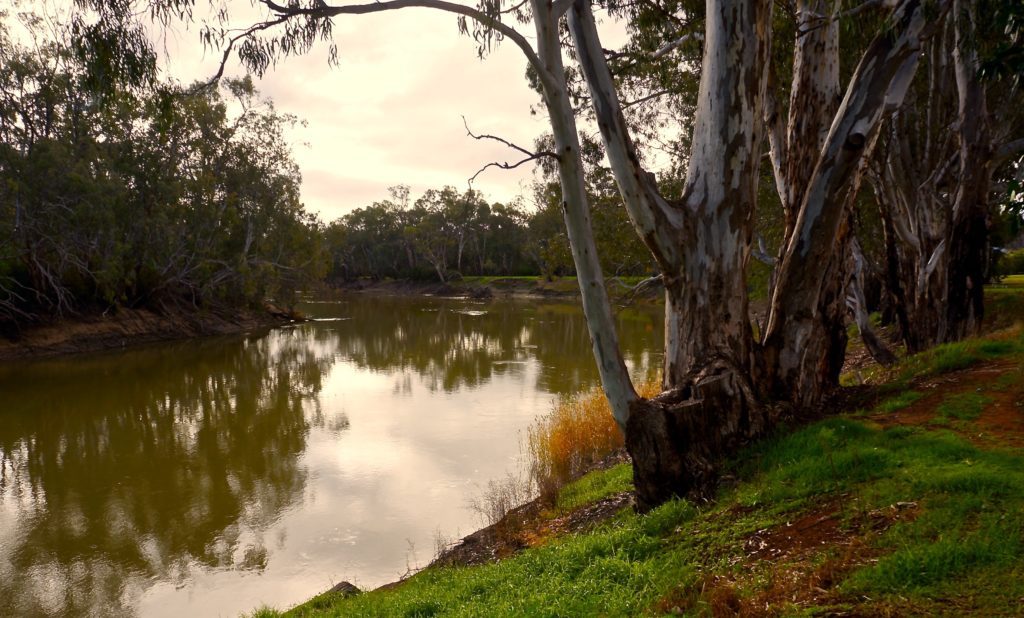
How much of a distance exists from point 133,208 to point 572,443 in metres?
17.5

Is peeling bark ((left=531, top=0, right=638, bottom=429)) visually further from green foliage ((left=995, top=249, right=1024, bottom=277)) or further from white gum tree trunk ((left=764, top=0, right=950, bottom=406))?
green foliage ((left=995, top=249, right=1024, bottom=277))

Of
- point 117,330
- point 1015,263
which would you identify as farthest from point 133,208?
point 1015,263

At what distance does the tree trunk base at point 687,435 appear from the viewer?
3.62 metres

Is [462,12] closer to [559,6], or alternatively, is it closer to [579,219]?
[559,6]

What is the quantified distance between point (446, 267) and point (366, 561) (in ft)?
150

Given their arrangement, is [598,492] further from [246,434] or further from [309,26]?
[246,434]

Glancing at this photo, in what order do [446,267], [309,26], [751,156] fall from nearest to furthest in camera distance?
[751,156] → [309,26] → [446,267]

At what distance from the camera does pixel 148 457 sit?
8.12 metres

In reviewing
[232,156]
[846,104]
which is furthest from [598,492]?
[232,156]

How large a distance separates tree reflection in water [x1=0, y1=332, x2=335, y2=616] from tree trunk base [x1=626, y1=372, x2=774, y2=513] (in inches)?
136

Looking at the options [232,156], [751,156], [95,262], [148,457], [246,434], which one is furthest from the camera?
[232,156]

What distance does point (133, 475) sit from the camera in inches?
292

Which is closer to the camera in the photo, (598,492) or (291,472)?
(598,492)

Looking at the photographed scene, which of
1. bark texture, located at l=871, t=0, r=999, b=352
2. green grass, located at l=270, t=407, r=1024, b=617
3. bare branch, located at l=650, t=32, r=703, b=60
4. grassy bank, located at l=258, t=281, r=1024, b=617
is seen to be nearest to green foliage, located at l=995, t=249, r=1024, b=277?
bark texture, located at l=871, t=0, r=999, b=352
